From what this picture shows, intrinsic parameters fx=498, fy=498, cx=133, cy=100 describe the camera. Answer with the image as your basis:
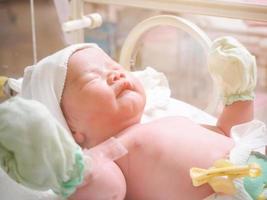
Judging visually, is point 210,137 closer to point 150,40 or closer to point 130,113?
point 130,113

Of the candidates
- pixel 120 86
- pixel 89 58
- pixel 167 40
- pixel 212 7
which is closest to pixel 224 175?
pixel 120 86

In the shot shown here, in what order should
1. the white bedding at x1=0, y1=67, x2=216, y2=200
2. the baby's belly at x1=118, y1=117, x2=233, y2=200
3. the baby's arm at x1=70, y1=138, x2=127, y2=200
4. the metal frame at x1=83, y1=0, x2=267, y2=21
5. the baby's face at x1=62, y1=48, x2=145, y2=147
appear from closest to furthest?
the baby's arm at x1=70, y1=138, x2=127, y2=200 → the baby's belly at x1=118, y1=117, x2=233, y2=200 → the baby's face at x1=62, y1=48, x2=145, y2=147 → the metal frame at x1=83, y1=0, x2=267, y2=21 → the white bedding at x1=0, y1=67, x2=216, y2=200

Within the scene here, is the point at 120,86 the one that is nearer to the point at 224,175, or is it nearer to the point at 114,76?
the point at 114,76

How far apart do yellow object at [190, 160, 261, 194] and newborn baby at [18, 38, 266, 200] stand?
6cm

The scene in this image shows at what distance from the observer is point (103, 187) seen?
0.90 m

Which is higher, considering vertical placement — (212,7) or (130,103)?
(212,7)

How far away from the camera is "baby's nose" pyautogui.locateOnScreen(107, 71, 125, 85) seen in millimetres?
1136

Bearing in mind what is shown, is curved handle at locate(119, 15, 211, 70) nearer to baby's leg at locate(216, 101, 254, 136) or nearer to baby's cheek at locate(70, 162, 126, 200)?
baby's leg at locate(216, 101, 254, 136)

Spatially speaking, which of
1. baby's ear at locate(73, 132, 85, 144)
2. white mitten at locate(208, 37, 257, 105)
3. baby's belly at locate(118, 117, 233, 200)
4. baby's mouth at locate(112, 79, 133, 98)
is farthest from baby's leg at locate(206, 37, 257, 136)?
baby's ear at locate(73, 132, 85, 144)

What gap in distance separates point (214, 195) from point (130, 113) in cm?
28

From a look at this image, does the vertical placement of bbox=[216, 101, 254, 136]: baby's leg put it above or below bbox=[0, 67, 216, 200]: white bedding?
above

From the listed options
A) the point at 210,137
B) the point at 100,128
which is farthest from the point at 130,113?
the point at 210,137

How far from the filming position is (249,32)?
230 centimetres

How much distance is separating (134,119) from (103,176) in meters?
0.27
